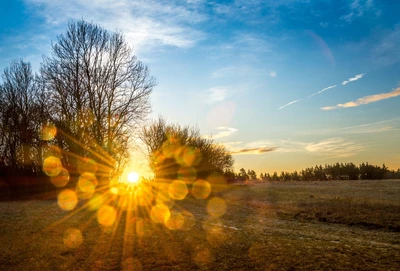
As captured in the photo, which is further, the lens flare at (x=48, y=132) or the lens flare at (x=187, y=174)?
the lens flare at (x=187, y=174)

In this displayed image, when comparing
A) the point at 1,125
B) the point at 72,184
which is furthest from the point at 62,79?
the point at 1,125

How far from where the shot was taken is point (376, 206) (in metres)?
17.5

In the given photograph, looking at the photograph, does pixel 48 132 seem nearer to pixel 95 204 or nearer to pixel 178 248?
pixel 95 204

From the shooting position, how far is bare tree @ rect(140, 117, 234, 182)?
4281 centimetres

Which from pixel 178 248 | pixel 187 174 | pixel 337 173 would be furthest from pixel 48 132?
pixel 337 173

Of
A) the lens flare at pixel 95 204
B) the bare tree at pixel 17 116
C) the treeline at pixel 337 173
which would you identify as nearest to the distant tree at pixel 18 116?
the bare tree at pixel 17 116

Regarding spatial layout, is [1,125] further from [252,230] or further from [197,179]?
[252,230]

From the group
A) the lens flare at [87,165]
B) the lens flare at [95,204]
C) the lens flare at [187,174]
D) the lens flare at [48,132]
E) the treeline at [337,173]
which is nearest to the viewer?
the lens flare at [95,204]

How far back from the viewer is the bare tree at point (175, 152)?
42812 mm

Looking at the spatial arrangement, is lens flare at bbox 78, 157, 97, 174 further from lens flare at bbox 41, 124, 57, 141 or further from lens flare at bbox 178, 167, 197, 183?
lens flare at bbox 178, 167, 197, 183

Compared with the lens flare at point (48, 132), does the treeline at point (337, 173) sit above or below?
below

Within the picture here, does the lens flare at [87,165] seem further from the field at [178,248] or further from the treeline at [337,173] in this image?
the treeline at [337,173]

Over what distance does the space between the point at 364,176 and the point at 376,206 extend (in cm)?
5486

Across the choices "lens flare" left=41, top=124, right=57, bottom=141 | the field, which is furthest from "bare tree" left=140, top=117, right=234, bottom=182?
the field
